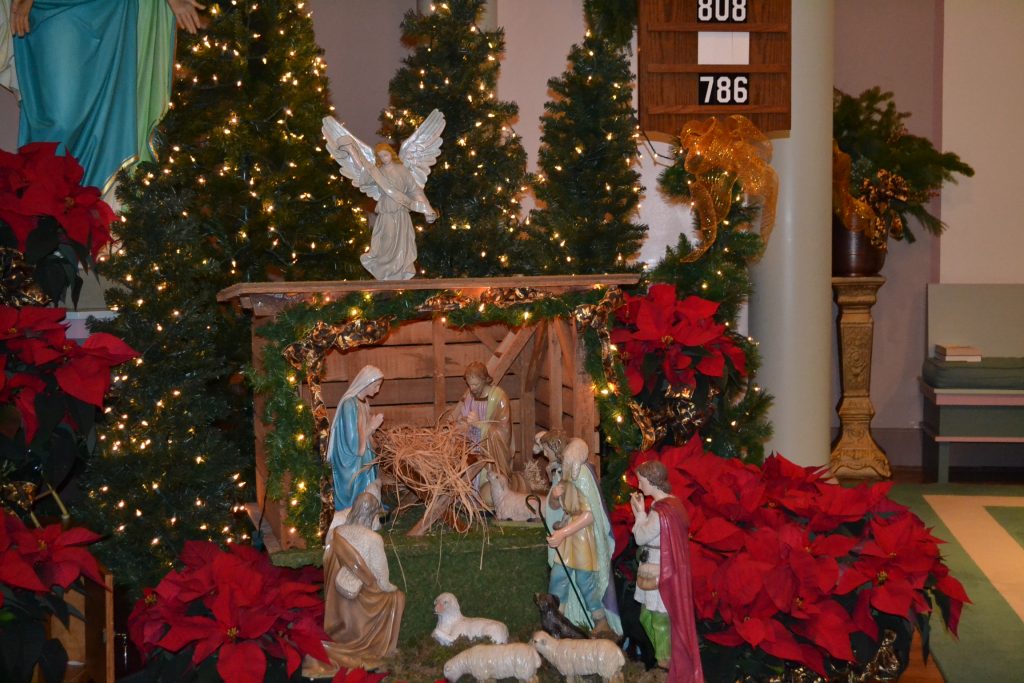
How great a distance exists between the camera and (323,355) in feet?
17.1

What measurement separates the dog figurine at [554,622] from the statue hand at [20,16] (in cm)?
384

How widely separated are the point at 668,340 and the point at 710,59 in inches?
63.8

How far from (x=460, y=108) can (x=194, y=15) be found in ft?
4.94

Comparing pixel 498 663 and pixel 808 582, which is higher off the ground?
pixel 808 582

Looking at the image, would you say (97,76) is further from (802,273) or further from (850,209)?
(850,209)

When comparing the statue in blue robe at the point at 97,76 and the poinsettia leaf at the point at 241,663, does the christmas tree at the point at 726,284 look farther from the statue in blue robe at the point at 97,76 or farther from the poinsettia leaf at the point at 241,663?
the poinsettia leaf at the point at 241,663

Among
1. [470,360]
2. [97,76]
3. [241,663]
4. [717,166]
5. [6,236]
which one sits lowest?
[241,663]

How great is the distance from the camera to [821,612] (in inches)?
183

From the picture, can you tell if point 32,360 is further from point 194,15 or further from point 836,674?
point 836,674

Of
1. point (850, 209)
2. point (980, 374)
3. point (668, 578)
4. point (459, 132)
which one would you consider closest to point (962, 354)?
point (980, 374)

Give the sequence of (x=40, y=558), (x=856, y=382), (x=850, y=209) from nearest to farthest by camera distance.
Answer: (x=40, y=558) → (x=850, y=209) → (x=856, y=382)

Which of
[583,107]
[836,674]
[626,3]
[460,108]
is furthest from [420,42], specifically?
[836,674]

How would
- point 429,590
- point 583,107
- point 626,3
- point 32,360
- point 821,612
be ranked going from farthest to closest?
1. point 626,3
2. point 583,107
3. point 429,590
4. point 821,612
5. point 32,360

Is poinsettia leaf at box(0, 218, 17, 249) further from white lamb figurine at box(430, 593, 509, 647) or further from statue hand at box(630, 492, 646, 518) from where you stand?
statue hand at box(630, 492, 646, 518)
